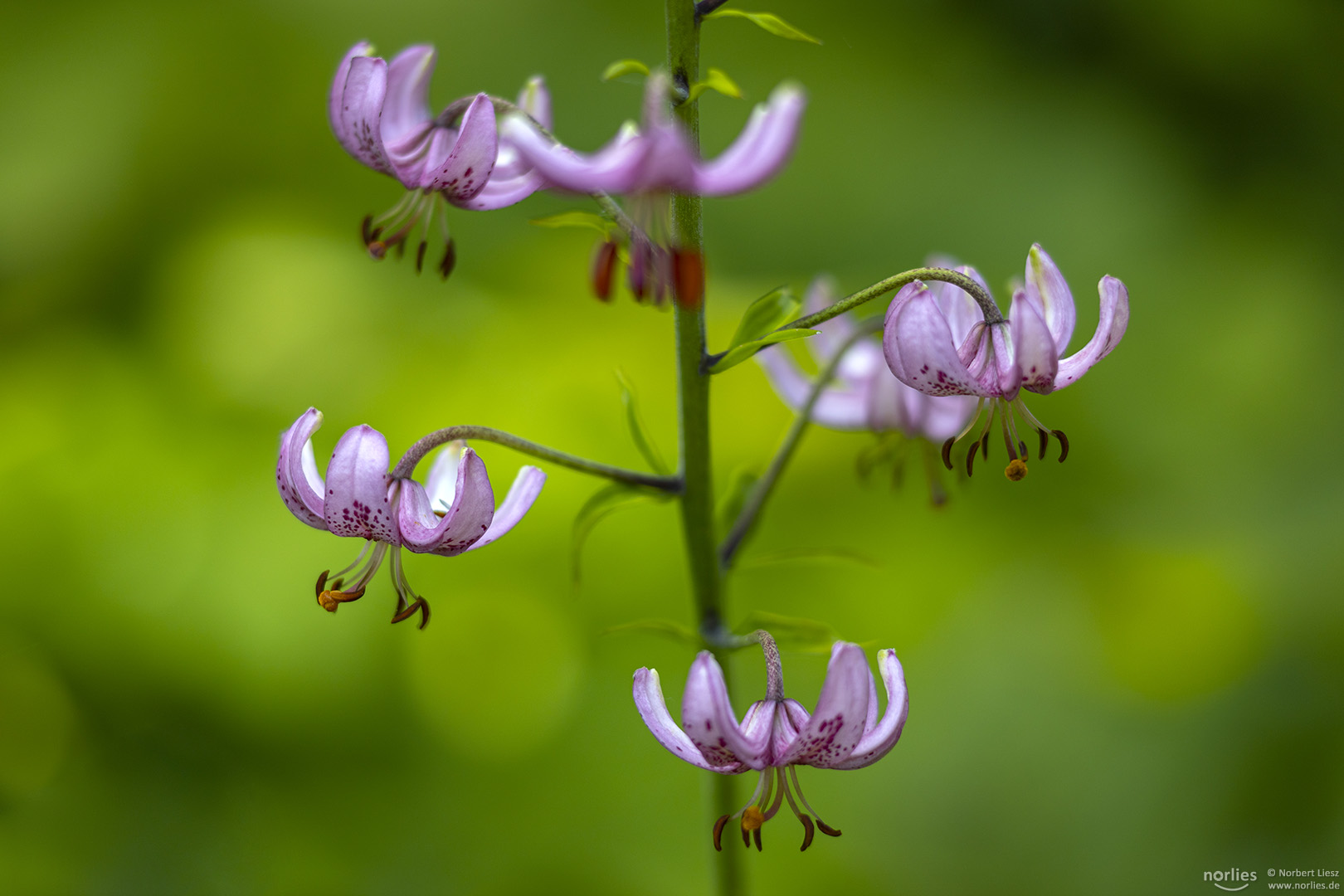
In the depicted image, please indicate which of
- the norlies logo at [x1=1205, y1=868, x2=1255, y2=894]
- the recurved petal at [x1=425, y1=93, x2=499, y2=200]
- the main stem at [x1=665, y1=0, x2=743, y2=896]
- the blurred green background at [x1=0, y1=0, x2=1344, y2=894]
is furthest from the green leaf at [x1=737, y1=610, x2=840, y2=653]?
the norlies logo at [x1=1205, y1=868, x2=1255, y2=894]

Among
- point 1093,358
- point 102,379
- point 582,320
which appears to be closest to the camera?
point 1093,358

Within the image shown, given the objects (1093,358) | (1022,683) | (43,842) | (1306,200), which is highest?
(1306,200)

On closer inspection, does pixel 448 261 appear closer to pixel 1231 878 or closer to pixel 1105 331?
pixel 1105 331

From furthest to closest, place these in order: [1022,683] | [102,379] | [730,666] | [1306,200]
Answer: [1306,200]
[102,379]
[1022,683]
[730,666]

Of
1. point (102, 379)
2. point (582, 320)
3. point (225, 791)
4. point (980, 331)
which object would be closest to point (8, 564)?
point (102, 379)

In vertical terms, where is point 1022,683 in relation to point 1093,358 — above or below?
below

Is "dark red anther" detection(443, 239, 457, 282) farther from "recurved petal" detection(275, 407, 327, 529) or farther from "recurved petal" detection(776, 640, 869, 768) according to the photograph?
"recurved petal" detection(776, 640, 869, 768)

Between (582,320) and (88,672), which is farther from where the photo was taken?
(582,320)

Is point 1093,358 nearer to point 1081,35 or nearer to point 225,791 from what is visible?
point 225,791
